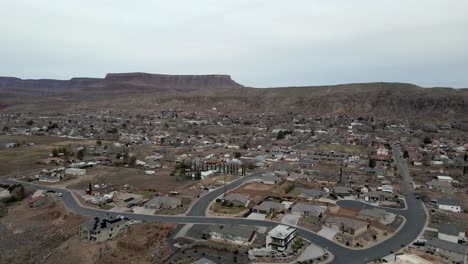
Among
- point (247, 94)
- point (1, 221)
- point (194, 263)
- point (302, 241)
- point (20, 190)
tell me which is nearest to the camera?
point (194, 263)

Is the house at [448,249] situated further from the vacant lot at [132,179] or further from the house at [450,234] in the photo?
the vacant lot at [132,179]

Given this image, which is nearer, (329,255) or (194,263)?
(194,263)

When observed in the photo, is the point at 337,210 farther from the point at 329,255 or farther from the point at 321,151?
the point at 321,151

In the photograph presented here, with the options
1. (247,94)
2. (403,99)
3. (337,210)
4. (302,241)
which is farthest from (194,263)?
(247,94)

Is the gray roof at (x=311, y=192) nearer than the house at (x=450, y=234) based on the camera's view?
No

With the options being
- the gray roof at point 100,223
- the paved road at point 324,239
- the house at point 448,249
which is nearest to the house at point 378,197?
the paved road at point 324,239

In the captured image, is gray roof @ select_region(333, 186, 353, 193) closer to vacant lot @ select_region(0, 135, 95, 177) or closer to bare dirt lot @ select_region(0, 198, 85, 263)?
bare dirt lot @ select_region(0, 198, 85, 263)

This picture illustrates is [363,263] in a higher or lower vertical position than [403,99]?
lower

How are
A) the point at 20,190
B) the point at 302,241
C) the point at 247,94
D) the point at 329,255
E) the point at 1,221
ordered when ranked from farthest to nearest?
the point at 247,94
the point at 20,190
the point at 1,221
the point at 302,241
the point at 329,255
